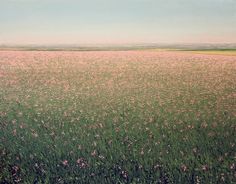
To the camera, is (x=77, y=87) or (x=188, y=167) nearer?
(x=188, y=167)

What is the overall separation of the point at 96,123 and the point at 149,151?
2.54 m

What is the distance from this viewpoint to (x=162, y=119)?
919 cm

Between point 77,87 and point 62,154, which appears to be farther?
point 77,87

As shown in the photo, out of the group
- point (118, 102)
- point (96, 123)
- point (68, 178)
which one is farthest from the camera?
point (118, 102)

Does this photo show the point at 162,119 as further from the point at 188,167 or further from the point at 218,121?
the point at 188,167

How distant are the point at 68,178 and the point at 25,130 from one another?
2.95m

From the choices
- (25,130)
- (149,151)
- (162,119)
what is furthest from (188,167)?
(25,130)

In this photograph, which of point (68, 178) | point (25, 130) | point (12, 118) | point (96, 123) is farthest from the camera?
point (12, 118)

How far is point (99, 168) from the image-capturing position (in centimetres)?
604

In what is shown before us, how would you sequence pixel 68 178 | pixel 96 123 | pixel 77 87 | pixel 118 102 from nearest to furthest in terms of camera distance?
pixel 68 178 < pixel 96 123 < pixel 118 102 < pixel 77 87

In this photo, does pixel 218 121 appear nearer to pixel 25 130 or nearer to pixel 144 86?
pixel 25 130

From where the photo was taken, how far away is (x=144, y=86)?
16438mm

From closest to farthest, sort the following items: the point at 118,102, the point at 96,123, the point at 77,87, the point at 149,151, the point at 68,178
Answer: the point at 68,178 < the point at 149,151 < the point at 96,123 < the point at 118,102 < the point at 77,87

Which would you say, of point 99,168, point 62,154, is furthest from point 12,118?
point 99,168
